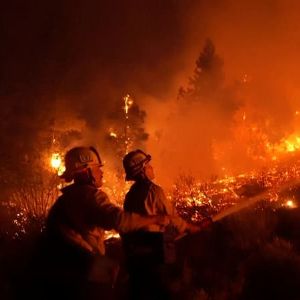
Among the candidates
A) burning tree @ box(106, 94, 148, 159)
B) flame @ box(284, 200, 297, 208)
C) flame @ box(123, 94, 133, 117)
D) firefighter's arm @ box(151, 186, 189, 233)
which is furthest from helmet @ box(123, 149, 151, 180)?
flame @ box(123, 94, 133, 117)

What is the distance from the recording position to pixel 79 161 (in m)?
4.53

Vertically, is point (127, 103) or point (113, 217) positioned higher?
point (127, 103)

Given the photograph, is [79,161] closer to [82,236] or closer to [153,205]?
[82,236]

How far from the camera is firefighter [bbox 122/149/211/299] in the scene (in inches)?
183

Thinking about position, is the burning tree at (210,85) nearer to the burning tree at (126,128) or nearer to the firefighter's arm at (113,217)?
the burning tree at (126,128)

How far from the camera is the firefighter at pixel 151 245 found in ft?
15.2

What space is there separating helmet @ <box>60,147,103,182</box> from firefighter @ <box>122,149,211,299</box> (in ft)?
2.17

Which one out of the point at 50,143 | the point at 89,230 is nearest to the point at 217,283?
the point at 89,230

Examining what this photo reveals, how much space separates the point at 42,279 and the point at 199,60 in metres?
44.1

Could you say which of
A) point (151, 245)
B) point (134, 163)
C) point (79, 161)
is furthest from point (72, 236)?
point (134, 163)

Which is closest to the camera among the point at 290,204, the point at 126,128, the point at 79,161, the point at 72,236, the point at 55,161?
the point at 72,236

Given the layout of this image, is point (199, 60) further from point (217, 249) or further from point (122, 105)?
point (217, 249)

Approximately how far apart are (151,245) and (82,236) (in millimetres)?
867

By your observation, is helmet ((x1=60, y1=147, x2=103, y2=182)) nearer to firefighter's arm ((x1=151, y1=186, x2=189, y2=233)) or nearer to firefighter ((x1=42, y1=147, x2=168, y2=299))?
firefighter ((x1=42, y1=147, x2=168, y2=299))
